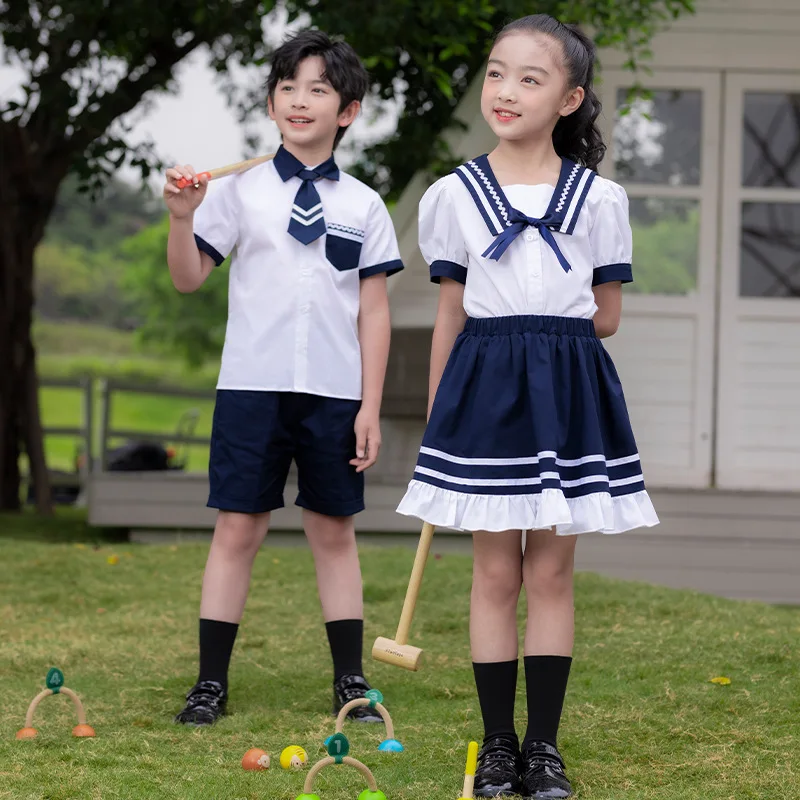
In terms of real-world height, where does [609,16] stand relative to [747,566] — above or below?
above

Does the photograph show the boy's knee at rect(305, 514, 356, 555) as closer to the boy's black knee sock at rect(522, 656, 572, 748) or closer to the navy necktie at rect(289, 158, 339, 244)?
the navy necktie at rect(289, 158, 339, 244)

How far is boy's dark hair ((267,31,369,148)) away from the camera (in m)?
3.01

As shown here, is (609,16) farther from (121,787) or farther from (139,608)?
(121,787)

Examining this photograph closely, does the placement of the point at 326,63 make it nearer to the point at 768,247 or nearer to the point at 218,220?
the point at 218,220

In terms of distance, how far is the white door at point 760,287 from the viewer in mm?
6266

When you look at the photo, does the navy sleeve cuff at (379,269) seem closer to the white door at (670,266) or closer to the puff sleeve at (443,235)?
the puff sleeve at (443,235)

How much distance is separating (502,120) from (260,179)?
2.71 feet

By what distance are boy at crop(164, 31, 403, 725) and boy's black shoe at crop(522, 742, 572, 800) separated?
0.69 metres

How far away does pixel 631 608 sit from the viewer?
4.34 meters

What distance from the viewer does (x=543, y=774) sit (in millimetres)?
2289

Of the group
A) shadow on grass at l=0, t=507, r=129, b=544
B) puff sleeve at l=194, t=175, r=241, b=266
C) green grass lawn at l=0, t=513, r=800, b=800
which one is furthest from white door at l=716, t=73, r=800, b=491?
puff sleeve at l=194, t=175, r=241, b=266

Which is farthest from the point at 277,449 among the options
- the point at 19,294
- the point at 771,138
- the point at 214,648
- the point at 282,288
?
the point at 19,294

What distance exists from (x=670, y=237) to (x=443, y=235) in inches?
162

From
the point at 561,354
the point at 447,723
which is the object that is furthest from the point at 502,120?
the point at 447,723
